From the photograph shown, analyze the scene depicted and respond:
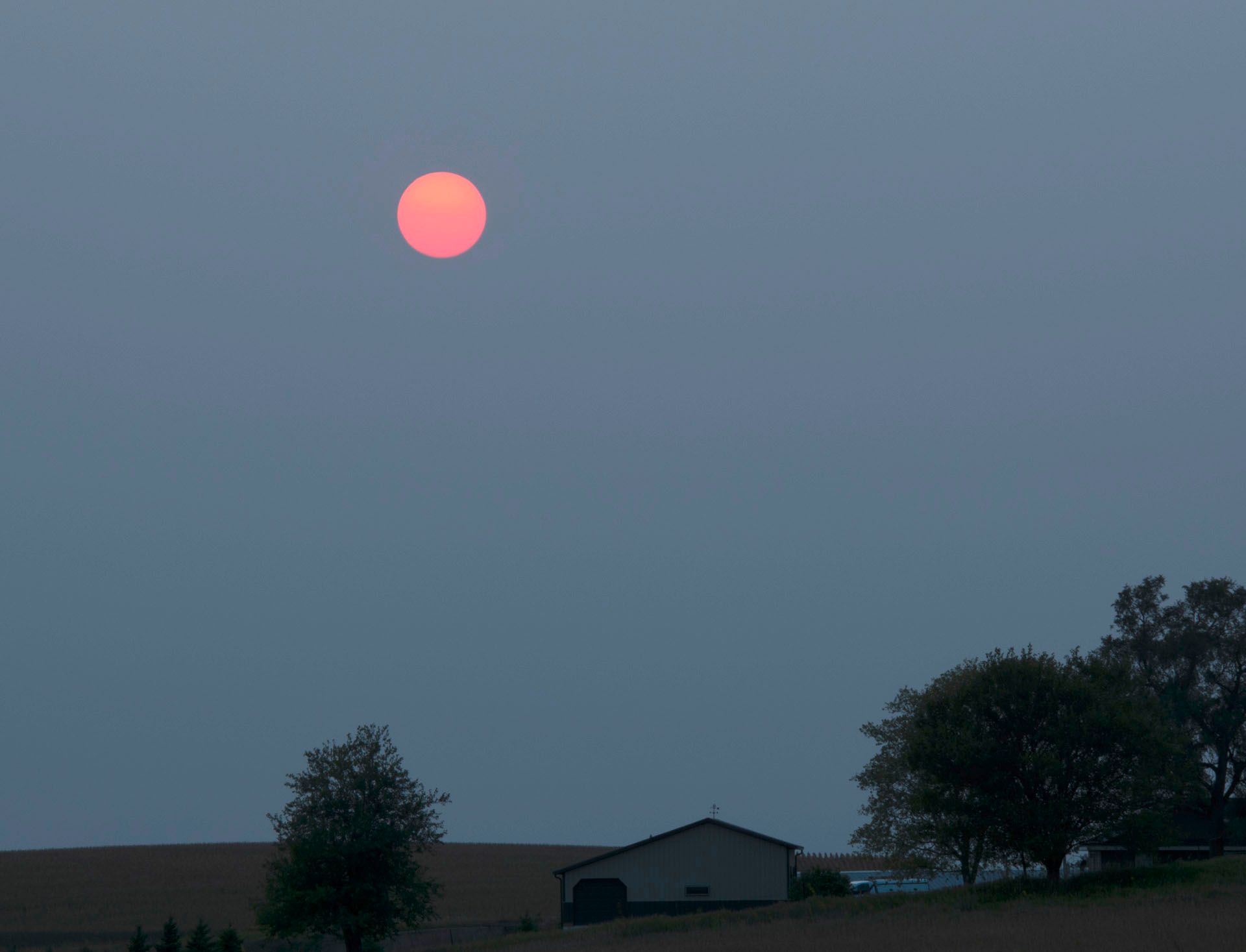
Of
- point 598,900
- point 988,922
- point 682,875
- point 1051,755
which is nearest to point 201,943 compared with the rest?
point 598,900

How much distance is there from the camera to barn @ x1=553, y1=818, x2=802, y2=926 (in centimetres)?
Result: 6188

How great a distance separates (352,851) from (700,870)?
20.2 m

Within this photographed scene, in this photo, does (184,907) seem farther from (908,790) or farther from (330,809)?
(908,790)

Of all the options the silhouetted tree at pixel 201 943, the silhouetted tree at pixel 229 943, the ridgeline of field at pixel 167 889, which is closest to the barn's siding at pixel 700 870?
the ridgeline of field at pixel 167 889

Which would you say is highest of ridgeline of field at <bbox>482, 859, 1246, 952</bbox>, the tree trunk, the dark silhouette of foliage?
the tree trunk

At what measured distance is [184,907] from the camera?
82000 millimetres

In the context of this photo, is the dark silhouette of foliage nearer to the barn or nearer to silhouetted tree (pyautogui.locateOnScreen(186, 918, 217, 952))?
the barn

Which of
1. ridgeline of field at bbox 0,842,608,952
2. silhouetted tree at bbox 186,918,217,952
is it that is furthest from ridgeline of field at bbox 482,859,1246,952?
ridgeline of field at bbox 0,842,608,952

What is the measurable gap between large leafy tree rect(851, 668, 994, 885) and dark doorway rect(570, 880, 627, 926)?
40.1 feet

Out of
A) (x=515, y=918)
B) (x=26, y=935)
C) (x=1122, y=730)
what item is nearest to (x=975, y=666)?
(x=1122, y=730)

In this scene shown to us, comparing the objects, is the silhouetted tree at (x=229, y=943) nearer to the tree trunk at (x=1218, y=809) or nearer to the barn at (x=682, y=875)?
the barn at (x=682, y=875)

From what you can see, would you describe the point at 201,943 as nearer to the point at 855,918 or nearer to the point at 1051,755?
the point at 855,918

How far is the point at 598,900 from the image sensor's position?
62219 mm

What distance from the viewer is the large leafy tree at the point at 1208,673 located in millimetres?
64875
